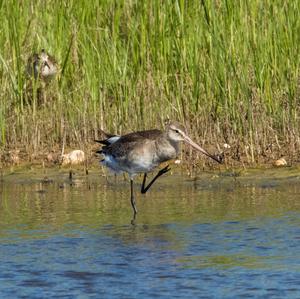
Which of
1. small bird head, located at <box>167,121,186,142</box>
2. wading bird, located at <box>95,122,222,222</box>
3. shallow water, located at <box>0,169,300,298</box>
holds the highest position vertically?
small bird head, located at <box>167,121,186,142</box>

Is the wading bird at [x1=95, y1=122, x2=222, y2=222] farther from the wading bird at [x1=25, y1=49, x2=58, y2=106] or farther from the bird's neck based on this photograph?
the wading bird at [x1=25, y1=49, x2=58, y2=106]

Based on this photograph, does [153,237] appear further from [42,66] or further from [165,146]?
[42,66]

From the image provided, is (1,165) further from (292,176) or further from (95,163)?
(292,176)

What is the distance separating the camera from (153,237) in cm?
789

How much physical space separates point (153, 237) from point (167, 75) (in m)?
3.33

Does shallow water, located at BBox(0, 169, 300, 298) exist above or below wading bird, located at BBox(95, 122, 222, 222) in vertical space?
below

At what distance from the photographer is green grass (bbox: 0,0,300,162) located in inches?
412

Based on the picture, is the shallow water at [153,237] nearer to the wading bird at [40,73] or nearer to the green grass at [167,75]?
the green grass at [167,75]

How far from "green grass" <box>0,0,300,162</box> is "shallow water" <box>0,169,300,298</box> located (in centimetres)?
52

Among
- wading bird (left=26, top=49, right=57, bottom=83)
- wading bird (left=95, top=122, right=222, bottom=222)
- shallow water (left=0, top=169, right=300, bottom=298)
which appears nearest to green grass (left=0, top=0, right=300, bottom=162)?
wading bird (left=26, top=49, right=57, bottom=83)

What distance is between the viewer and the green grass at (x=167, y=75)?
10469 mm

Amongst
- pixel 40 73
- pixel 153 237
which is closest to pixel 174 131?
pixel 153 237

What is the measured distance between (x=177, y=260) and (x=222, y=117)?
12.6 ft

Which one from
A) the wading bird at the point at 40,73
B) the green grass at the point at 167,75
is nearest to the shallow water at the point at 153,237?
the green grass at the point at 167,75
